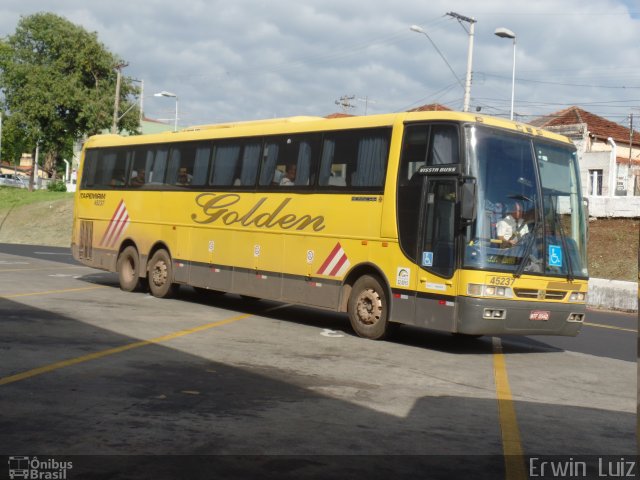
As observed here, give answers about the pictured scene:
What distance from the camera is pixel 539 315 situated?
42.0ft

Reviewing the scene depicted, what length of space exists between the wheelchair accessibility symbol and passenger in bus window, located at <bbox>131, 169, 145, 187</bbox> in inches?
412

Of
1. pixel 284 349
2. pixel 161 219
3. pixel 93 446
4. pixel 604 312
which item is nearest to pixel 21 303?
pixel 161 219

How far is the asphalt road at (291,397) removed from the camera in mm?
6191

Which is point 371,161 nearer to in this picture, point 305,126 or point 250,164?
point 305,126

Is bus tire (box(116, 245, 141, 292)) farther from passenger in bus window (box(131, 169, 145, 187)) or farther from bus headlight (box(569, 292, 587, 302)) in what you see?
bus headlight (box(569, 292, 587, 302))

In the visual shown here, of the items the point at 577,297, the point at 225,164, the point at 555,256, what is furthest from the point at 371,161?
the point at 225,164

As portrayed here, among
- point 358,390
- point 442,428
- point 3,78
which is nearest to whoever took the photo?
point 442,428

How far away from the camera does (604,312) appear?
896 inches

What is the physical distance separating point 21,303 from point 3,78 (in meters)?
62.1

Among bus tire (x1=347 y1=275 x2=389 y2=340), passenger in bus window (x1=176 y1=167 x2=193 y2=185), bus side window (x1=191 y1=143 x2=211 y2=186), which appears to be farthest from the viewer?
passenger in bus window (x1=176 y1=167 x2=193 y2=185)

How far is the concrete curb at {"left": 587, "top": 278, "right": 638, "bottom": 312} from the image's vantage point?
75.8 feet

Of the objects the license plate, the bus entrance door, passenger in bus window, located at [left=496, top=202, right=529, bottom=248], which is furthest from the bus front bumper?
passenger in bus window, located at [left=496, top=202, right=529, bottom=248]

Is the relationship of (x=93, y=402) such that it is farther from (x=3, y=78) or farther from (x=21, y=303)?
(x=3, y=78)

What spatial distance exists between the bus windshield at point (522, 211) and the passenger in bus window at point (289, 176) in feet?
13.4
